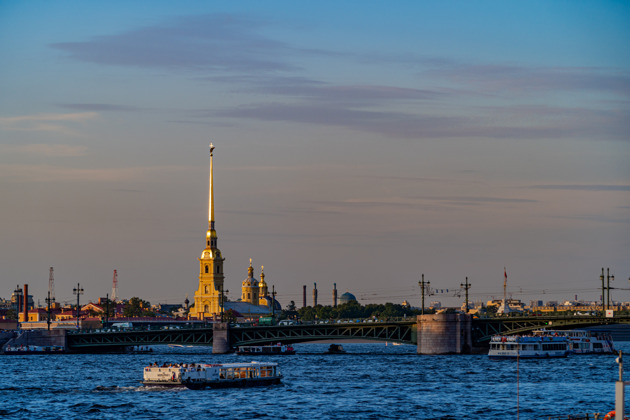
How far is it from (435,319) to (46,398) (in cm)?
6802

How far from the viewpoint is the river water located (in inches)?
3152

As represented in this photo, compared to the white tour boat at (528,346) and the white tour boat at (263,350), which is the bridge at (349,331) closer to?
the white tour boat at (263,350)

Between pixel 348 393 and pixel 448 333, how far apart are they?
186ft

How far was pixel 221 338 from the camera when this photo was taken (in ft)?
546

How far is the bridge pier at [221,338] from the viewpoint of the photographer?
544 ft

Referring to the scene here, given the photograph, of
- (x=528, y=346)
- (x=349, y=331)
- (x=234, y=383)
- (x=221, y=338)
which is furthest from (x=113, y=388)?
(x=221, y=338)

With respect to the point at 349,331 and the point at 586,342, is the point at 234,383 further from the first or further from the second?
the point at 586,342

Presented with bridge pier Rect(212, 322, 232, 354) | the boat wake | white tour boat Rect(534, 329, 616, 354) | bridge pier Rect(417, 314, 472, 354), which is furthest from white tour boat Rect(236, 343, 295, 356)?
the boat wake

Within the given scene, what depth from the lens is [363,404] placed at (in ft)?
282

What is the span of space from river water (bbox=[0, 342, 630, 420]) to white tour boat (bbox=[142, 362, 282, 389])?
1470mm

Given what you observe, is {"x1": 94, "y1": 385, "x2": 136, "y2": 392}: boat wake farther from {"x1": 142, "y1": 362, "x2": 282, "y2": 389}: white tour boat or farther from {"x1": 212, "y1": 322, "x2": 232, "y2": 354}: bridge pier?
{"x1": 212, "y1": 322, "x2": 232, "y2": 354}: bridge pier

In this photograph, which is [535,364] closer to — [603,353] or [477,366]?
[477,366]

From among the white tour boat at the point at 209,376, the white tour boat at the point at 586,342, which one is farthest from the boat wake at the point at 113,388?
the white tour boat at the point at 586,342

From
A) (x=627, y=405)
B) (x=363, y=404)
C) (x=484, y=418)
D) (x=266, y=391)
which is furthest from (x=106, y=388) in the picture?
(x=627, y=405)
